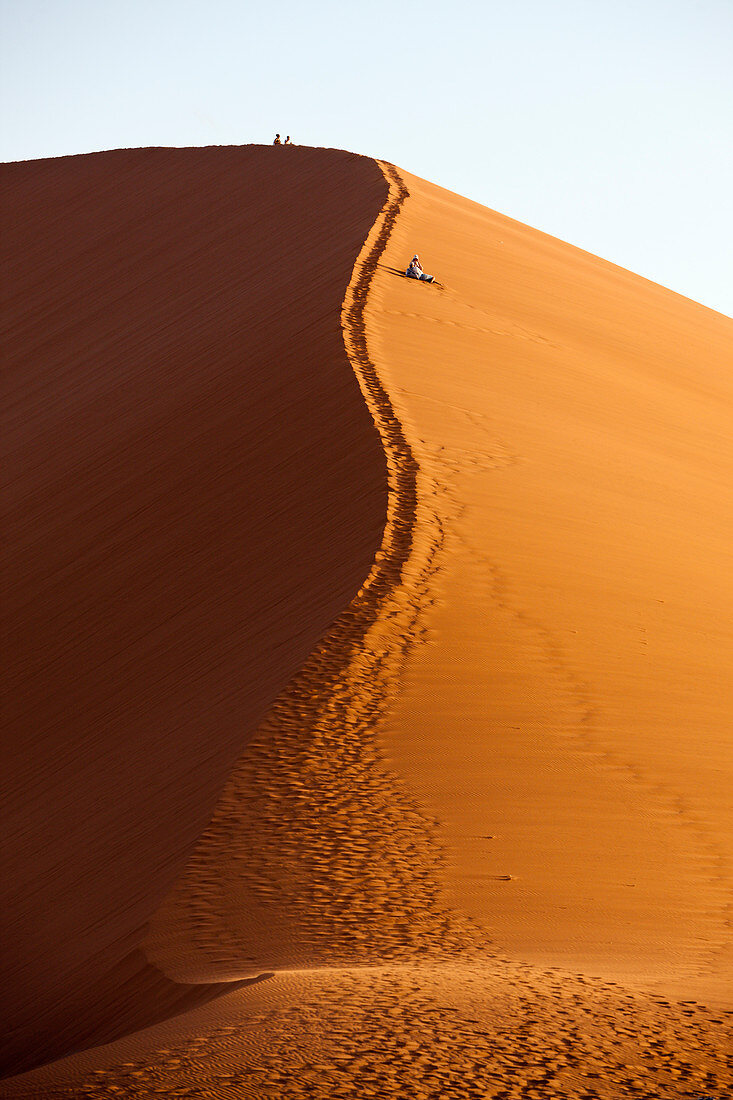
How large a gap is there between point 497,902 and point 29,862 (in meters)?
2.62

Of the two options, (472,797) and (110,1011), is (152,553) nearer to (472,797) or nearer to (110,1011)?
(472,797)

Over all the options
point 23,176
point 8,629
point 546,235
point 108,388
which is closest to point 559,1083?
point 8,629

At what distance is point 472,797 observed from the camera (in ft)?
19.6

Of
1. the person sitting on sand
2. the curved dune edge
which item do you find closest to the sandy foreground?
the curved dune edge

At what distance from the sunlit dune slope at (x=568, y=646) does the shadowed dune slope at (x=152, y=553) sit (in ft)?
2.33

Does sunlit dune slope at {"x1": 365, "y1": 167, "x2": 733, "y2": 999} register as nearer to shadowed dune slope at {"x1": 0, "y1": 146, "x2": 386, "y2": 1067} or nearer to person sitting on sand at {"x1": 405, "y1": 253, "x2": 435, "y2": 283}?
person sitting on sand at {"x1": 405, "y1": 253, "x2": 435, "y2": 283}

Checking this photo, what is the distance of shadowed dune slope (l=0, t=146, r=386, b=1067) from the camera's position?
235 inches

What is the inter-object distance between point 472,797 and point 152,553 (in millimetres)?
4027

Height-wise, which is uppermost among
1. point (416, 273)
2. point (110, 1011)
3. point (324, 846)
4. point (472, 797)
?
point (416, 273)

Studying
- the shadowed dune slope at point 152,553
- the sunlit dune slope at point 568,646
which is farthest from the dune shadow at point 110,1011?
the sunlit dune slope at point 568,646

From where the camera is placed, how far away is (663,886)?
554 centimetres

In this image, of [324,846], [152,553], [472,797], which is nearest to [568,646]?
[472,797]

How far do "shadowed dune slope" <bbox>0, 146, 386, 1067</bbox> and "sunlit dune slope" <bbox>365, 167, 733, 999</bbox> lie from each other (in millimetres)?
710

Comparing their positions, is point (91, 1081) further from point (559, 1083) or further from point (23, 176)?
point (23, 176)
